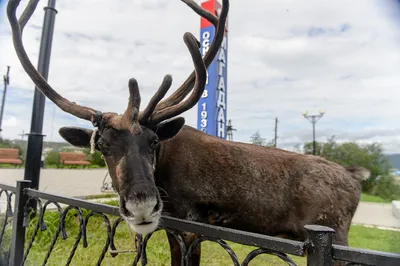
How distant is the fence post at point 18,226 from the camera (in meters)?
2.49

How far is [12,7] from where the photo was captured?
2.30 m

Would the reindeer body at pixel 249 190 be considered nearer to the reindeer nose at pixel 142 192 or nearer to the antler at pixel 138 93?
the antler at pixel 138 93

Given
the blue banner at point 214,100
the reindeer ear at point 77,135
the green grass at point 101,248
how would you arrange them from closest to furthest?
1. the reindeer ear at point 77,135
2. the green grass at point 101,248
3. the blue banner at point 214,100

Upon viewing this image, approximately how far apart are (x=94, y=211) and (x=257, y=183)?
1.44 metres

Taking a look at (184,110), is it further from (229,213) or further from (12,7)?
(12,7)

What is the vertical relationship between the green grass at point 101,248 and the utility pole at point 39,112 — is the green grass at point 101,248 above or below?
below

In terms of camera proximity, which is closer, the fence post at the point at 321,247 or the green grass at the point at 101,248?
the fence post at the point at 321,247

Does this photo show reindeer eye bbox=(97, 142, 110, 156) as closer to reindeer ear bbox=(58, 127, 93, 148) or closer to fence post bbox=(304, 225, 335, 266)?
reindeer ear bbox=(58, 127, 93, 148)

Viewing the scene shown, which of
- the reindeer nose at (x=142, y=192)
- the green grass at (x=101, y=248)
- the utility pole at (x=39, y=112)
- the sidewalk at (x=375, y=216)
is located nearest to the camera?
the reindeer nose at (x=142, y=192)

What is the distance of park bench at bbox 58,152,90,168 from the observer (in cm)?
2184

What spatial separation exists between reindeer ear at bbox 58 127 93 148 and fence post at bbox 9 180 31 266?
1.60 feet

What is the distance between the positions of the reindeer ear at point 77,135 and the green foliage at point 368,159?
7.71 meters

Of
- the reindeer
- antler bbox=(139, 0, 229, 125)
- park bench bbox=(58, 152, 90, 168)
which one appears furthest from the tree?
park bench bbox=(58, 152, 90, 168)

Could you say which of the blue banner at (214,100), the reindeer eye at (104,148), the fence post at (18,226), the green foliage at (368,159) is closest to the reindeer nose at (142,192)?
the reindeer eye at (104,148)
